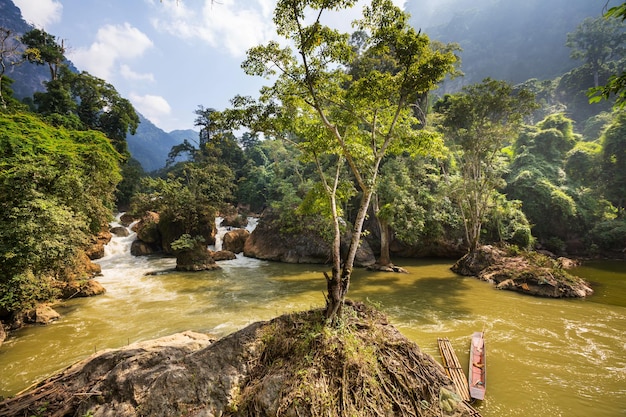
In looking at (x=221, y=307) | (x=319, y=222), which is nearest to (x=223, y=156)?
(x=319, y=222)

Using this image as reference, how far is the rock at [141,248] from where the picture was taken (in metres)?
23.0

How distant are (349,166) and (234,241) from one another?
12.6 meters

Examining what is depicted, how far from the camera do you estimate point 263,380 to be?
14.7ft

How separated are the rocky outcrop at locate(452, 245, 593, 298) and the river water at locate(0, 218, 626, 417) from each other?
731 millimetres

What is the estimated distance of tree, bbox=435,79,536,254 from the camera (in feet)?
53.5

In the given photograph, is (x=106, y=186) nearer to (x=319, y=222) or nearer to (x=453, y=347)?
(x=319, y=222)

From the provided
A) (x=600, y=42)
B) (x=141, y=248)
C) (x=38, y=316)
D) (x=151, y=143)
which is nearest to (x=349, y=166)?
(x=141, y=248)

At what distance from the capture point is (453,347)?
26.4ft

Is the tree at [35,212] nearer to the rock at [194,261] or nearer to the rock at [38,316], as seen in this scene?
the rock at [38,316]

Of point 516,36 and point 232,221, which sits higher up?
point 516,36

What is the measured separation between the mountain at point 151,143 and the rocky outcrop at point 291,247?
87.5 meters

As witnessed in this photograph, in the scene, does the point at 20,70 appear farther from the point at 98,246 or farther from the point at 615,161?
the point at 615,161

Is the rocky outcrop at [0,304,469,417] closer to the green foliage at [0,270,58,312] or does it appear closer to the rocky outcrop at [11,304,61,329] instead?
the green foliage at [0,270,58,312]

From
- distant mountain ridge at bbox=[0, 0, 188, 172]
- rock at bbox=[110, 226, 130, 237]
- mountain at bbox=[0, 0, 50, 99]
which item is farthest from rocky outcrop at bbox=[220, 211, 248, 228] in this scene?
mountain at bbox=[0, 0, 50, 99]
